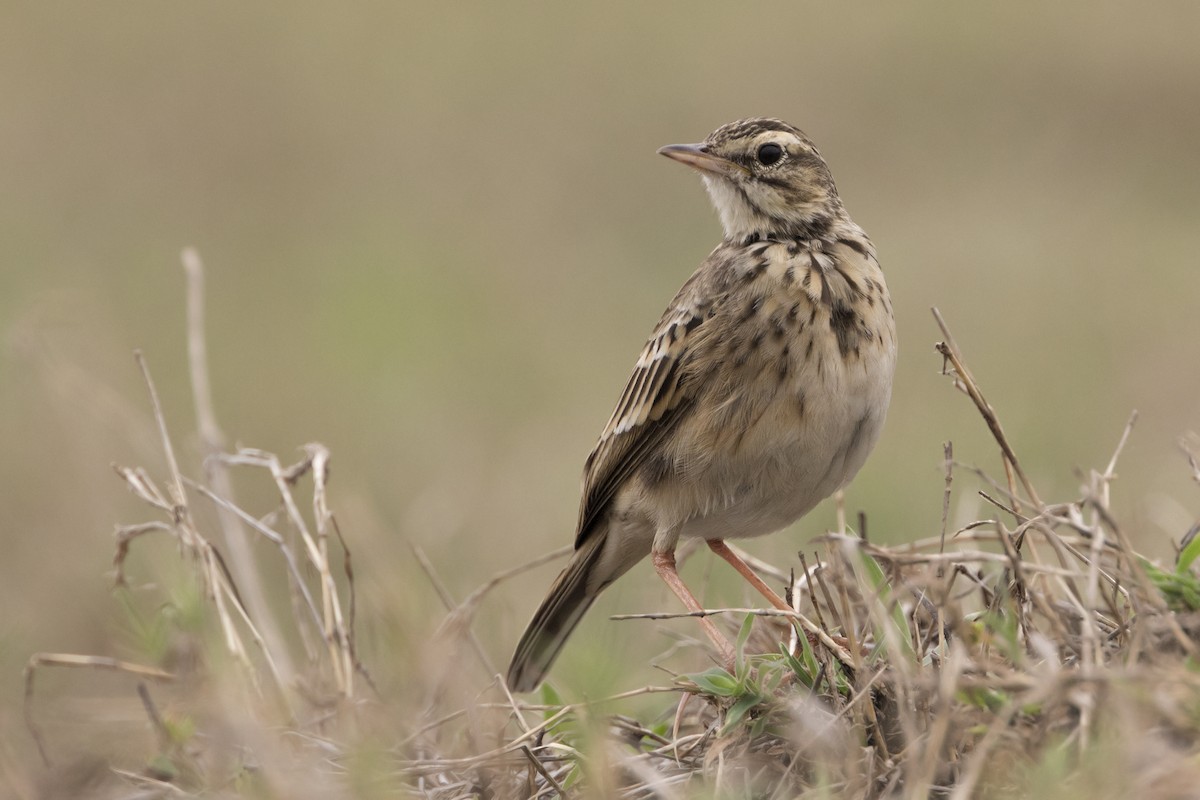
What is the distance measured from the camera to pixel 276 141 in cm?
2027

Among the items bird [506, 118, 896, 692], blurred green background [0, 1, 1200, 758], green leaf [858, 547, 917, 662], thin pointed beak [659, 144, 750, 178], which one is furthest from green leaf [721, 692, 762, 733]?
thin pointed beak [659, 144, 750, 178]

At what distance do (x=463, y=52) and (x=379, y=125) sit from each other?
6.32ft

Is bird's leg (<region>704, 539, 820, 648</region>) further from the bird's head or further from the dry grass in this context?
the bird's head

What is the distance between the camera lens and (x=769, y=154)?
6789 mm

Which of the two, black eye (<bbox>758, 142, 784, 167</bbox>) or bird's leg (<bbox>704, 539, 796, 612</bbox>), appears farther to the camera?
black eye (<bbox>758, 142, 784, 167</bbox>)

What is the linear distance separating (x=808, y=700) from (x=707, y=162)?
2.76 metres

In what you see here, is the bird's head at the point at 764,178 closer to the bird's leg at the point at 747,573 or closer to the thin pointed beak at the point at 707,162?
the thin pointed beak at the point at 707,162

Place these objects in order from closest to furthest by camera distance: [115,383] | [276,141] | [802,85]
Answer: [115,383] → [802,85] → [276,141]

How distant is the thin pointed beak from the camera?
6766 mm

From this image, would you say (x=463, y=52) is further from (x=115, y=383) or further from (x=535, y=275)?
(x=115, y=383)

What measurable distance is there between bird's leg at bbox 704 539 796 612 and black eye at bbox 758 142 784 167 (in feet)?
5.14

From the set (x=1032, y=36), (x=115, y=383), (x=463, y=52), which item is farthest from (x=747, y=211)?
(x=463, y=52)

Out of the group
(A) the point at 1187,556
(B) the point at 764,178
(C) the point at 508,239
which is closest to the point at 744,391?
(B) the point at 764,178

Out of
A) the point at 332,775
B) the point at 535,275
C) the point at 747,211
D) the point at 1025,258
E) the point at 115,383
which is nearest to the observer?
the point at 332,775
